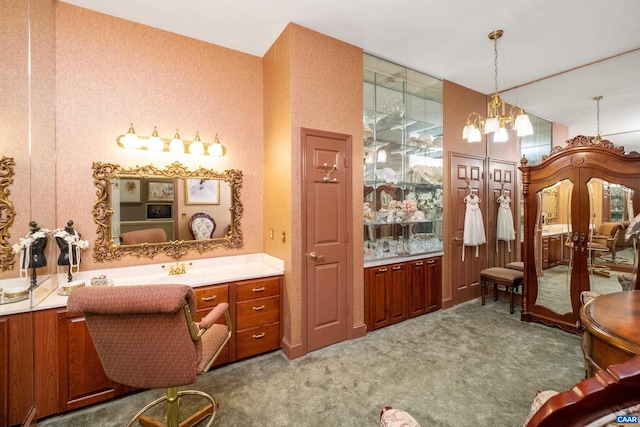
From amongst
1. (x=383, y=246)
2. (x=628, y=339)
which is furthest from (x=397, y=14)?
(x=628, y=339)

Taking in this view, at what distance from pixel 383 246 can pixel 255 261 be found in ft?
5.26

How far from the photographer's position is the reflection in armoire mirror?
110 inches

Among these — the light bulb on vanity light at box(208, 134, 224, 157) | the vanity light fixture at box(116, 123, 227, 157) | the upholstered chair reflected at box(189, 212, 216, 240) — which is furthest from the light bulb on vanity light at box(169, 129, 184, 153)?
the upholstered chair reflected at box(189, 212, 216, 240)

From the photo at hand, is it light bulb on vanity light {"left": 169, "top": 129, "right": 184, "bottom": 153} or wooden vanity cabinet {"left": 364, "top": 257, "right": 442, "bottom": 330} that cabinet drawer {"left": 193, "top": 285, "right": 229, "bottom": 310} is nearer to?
light bulb on vanity light {"left": 169, "top": 129, "right": 184, "bottom": 153}

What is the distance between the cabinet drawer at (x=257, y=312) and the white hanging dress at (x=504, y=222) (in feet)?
12.7

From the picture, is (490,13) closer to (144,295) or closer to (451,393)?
(451,393)

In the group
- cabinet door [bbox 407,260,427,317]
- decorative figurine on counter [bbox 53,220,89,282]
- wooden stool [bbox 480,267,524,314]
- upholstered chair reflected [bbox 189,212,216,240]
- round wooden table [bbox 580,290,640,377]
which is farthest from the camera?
wooden stool [bbox 480,267,524,314]

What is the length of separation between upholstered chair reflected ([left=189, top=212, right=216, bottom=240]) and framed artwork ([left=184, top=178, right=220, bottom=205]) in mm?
145

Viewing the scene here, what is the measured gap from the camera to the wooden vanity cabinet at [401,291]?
3262 mm

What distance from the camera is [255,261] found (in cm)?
325

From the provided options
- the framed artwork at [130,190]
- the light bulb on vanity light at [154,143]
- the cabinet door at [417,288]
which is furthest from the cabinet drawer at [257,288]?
the cabinet door at [417,288]

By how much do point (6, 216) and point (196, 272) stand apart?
4.78 ft

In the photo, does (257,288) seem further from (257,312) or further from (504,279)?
(504,279)

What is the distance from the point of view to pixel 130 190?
2.61 metres
